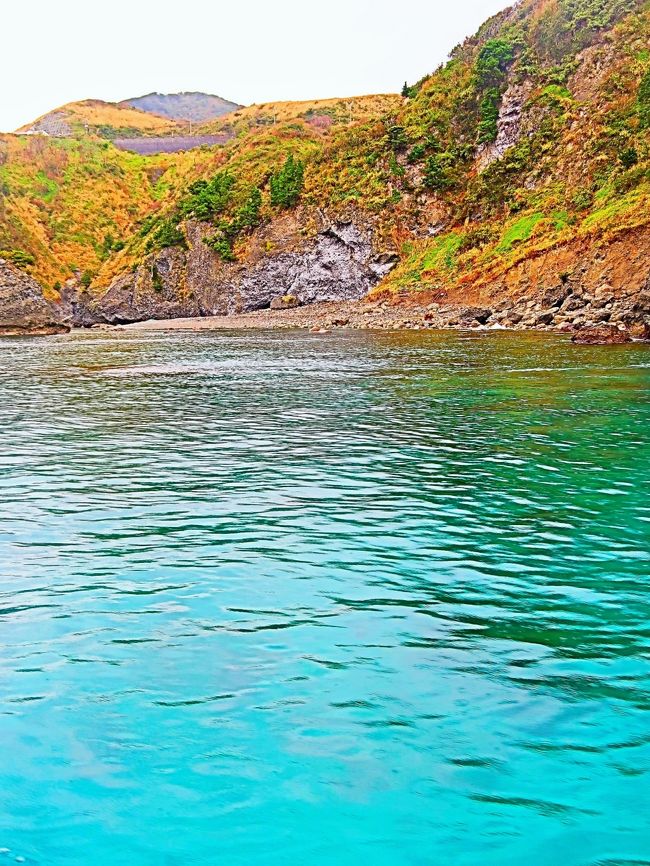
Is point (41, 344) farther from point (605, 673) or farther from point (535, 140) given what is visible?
point (605, 673)

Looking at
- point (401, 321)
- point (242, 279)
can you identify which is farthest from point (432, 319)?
point (242, 279)

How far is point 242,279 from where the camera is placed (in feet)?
366

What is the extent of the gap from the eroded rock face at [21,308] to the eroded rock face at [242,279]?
2222 cm

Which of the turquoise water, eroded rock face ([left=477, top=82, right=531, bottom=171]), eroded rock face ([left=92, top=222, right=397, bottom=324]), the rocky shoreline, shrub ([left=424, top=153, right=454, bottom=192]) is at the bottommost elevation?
the turquoise water

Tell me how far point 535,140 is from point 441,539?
84731 millimetres

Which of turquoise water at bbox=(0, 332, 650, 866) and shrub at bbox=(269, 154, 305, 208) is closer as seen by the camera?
turquoise water at bbox=(0, 332, 650, 866)

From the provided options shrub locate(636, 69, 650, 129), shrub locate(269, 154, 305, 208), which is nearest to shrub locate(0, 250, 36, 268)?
shrub locate(269, 154, 305, 208)

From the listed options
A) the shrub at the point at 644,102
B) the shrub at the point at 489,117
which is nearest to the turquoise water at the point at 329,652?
the shrub at the point at 644,102

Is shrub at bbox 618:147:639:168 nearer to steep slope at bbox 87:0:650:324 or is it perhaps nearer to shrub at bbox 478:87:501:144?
steep slope at bbox 87:0:650:324

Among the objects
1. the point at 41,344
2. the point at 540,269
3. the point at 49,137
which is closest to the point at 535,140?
the point at 540,269

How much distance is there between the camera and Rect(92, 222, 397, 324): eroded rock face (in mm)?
102500

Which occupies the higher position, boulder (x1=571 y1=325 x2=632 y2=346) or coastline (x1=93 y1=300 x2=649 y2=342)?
coastline (x1=93 y1=300 x2=649 y2=342)

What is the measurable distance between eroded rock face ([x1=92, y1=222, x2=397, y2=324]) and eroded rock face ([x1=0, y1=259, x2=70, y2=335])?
72.9 feet

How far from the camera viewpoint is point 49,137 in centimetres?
18400
